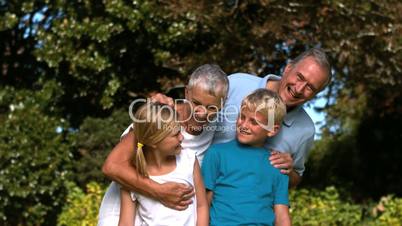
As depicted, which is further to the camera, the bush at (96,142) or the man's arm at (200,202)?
the bush at (96,142)

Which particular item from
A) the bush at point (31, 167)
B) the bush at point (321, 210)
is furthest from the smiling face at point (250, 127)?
the bush at point (31, 167)

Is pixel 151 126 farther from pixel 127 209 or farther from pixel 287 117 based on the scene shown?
pixel 287 117

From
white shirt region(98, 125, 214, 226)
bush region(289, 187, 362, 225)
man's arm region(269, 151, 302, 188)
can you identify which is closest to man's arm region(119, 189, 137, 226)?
white shirt region(98, 125, 214, 226)

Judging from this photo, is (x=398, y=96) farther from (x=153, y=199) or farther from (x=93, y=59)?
(x=153, y=199)

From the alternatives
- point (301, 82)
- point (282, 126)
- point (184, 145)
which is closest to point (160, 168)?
point (184, 145)

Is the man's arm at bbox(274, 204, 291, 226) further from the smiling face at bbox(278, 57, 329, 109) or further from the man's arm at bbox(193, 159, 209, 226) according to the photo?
the smiling face at bbox(278, 57, 329, 109)

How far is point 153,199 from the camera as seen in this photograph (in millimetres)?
3879

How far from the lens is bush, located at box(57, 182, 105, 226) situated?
9152mm

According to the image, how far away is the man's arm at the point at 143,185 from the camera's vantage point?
3832 mm

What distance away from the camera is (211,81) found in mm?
3916

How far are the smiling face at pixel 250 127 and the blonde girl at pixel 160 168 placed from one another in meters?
0.25

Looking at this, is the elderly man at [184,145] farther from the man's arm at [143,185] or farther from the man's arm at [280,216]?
the man's arm at [280,216]

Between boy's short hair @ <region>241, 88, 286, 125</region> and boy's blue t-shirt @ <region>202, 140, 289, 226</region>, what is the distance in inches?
7.5

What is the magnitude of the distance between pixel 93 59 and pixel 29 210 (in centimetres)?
191
